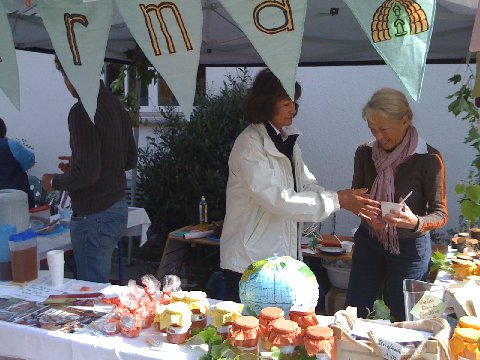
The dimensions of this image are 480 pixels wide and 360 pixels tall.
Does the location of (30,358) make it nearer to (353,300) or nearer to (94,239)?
(94,239)

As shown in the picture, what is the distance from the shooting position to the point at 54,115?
25.4 ft

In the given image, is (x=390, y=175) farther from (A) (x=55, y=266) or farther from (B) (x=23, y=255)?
(B) (x=23, y=255)

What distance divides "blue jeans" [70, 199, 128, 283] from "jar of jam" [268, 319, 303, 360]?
145cm

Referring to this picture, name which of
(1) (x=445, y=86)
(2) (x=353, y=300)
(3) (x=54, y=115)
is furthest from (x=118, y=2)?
(3) (x=54, y=115)

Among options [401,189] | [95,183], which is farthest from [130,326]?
[401,189]

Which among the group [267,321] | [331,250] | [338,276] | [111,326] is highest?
[267,321]

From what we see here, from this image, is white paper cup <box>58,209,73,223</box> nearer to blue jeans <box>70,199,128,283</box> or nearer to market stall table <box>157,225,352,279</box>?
market stall table <box>157,225,352,279</box>

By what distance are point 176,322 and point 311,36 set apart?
2890 mm

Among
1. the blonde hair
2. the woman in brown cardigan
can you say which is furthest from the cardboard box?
the blonde hair

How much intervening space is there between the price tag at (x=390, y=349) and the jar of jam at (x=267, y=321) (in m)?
0.32

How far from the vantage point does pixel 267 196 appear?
215 centimetres

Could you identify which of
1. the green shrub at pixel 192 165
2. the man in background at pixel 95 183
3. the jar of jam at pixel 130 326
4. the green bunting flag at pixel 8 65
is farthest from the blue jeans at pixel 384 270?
the green shrub at pixel 192 165

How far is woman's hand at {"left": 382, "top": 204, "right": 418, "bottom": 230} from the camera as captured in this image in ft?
7.01

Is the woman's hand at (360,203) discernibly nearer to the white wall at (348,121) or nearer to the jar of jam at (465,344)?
the jar of jam at (465,344)
